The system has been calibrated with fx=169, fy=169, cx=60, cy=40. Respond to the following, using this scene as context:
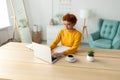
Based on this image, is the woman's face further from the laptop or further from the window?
the window

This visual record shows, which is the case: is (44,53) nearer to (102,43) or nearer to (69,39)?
(69,39)

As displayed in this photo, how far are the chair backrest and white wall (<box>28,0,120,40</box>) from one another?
35 cm

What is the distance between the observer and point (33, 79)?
1447 millimetres

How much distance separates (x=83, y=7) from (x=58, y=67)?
10.5ft

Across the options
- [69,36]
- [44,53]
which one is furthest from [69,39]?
[44,53]

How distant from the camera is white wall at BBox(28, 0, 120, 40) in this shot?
14.8ft

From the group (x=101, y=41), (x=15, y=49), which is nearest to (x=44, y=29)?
(x=101, y=41)

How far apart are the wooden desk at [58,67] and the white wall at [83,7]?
8.79ft

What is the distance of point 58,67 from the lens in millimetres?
1679

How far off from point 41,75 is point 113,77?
0.64 metres

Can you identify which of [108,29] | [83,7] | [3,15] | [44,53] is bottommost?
[108,29]

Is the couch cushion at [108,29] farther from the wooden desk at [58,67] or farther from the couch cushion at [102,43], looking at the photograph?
the wooden desk at [58,67]

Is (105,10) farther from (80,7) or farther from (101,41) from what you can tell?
(101,41)

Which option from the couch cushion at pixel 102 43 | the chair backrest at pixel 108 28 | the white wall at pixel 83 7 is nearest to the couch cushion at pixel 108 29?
the chair backrest at pixel 108 28
